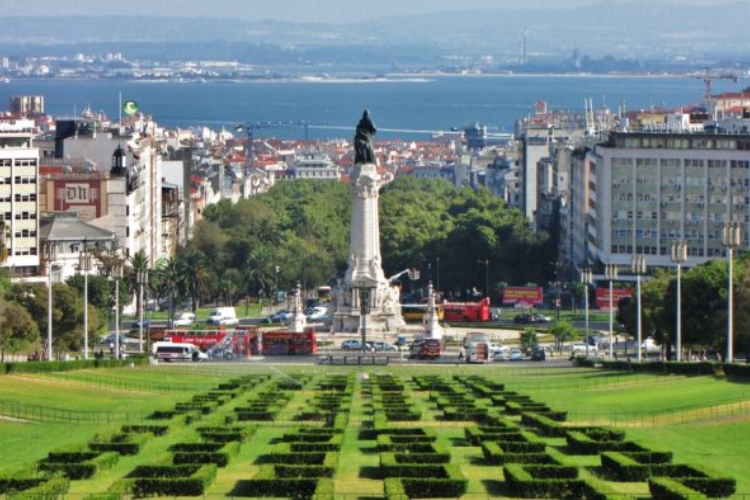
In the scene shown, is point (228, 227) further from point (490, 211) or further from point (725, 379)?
point (725, 379)

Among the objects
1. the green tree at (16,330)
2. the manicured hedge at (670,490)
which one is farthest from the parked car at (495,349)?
the manicured hedge at (670,490)

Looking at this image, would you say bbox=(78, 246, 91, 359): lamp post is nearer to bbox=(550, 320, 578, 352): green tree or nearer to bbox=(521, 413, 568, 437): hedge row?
bbox=(550, 320, 578, 352): green tree

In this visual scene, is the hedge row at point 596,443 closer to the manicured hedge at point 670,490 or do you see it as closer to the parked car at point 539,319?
the manicured hedge at point 670,490

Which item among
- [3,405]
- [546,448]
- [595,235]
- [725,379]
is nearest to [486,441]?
[546,448]

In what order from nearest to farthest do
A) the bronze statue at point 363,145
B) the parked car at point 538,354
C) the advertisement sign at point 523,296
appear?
the parked car at point 538,354 < the bronze statue at point 363,145 < the advertisement sign at point 523,296

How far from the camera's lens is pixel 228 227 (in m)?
180

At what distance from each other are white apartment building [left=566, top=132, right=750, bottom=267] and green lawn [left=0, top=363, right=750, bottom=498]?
47.6 metres

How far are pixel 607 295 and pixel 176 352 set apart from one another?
3733 cm

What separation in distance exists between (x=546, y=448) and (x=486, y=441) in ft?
4.98

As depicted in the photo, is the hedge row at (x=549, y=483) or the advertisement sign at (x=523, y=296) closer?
the hedge row at (x=549, y=483)

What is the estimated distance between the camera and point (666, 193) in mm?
151875

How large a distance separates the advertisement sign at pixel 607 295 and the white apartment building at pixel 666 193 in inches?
182

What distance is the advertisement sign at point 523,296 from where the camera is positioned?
Answer: 150500mm

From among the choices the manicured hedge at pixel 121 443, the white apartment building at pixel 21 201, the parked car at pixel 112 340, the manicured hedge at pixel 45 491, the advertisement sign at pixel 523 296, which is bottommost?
the manicured hedge at pixel 45 491
